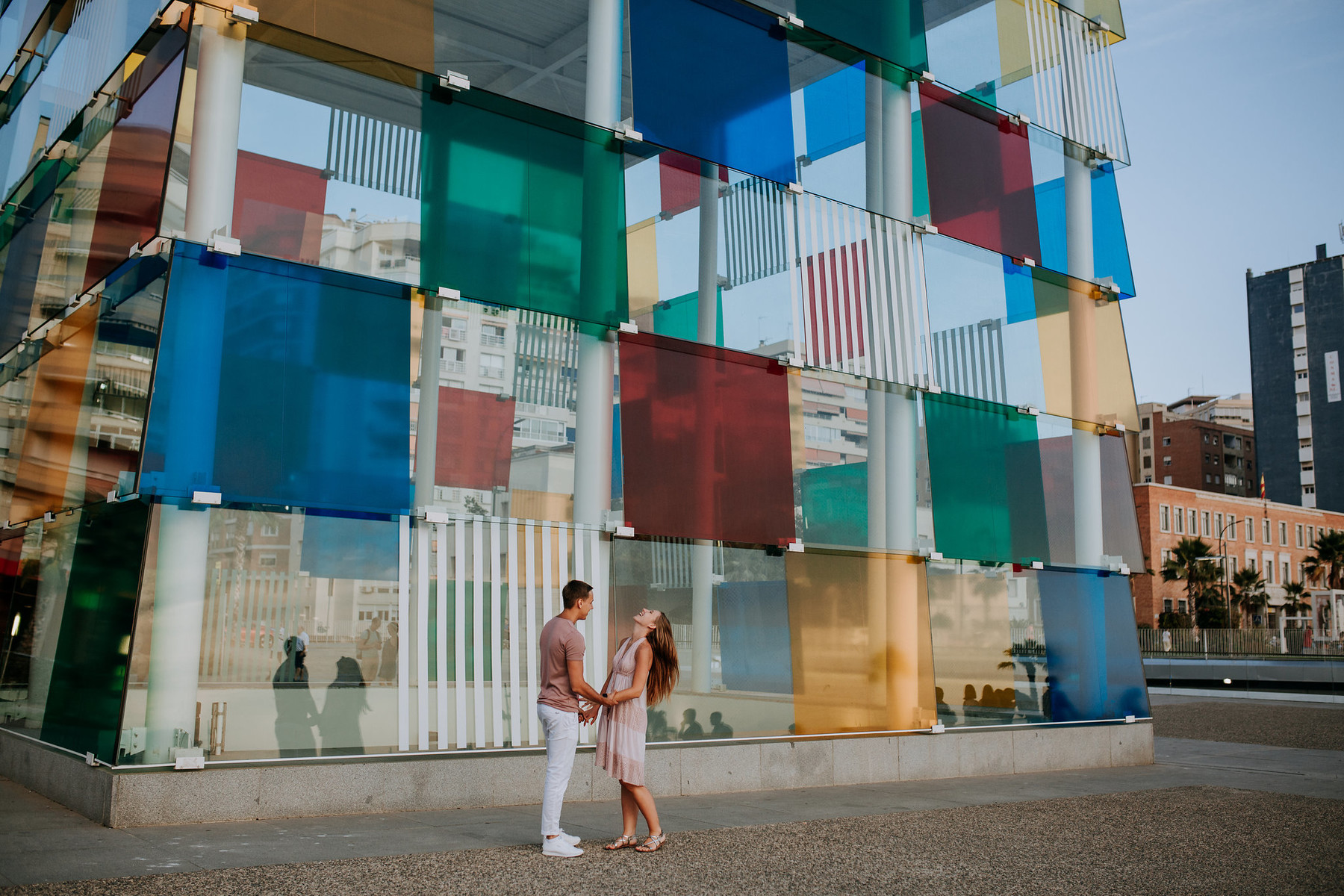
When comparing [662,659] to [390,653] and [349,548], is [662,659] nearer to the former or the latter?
[390,653]

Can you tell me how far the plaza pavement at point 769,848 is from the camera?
→ 6898 millimetres

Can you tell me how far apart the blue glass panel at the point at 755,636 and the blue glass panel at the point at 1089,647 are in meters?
4.66

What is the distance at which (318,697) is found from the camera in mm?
9344

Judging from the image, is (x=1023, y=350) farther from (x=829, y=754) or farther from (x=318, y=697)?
(x=318, y=697)

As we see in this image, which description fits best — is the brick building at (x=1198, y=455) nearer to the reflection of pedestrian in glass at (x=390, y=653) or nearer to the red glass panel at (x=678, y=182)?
the red glass panel at (x=678, y=182)

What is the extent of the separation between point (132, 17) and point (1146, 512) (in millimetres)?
94164

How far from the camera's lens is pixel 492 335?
36.6ft

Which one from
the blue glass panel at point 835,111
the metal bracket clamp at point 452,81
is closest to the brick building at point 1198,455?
the blue glass panel at point 835,111

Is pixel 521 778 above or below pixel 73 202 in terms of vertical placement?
below

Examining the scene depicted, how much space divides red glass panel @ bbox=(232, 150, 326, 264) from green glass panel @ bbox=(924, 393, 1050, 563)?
800 centimetres

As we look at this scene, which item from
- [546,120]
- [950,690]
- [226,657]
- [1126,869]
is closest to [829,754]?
[950,690]

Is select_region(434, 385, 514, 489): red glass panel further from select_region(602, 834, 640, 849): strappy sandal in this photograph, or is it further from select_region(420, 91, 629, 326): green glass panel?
select_region(602, 834, 640, 849): strappy sandal

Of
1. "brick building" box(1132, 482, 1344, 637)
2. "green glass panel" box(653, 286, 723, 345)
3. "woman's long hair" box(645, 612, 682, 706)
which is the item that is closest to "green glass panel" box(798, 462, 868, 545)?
"green glass panel" box(653, 286, 723, 345)

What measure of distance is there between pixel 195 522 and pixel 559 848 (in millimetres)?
3953
